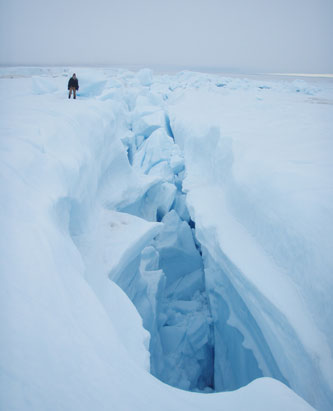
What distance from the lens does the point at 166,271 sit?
15.7ft

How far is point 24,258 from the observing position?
1050mm

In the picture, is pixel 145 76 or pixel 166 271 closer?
pixel 166 271

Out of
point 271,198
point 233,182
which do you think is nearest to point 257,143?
point 233,182

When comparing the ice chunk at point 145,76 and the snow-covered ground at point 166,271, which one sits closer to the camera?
the snow-covered ground at point 166,271

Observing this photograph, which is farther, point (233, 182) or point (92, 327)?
point (233, 182)

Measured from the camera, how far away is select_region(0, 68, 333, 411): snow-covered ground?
0.87 meters

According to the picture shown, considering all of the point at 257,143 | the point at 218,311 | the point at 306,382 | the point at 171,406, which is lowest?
the point at 218,311

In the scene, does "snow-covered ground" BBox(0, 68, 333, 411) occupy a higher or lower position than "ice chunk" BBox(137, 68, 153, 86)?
lower

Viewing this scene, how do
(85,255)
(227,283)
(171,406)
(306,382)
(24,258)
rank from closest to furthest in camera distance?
1. (171,406)
2. (24,258)
3. (306,382)
4. (85,255)
5. (227,283)

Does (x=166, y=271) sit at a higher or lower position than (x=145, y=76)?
lower

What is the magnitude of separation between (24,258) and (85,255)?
44.7 inches

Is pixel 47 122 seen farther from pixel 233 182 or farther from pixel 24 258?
pixel 233 182

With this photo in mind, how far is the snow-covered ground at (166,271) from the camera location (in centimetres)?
87

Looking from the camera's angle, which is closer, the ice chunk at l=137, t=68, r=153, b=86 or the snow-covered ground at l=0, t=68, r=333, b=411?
the snow-covered ground at l=0, t=68, r=333, b=411
